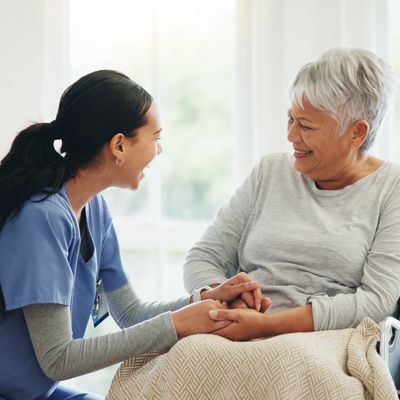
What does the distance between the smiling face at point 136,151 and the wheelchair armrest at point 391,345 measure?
27.0 inches

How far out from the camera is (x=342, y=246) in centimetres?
205

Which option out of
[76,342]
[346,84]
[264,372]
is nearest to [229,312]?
[264,372]

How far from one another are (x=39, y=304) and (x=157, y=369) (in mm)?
292

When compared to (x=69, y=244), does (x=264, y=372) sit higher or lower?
lower

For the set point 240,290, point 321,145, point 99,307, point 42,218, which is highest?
point 321,145

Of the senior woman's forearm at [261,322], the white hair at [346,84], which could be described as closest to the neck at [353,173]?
the white hair at [346,84]

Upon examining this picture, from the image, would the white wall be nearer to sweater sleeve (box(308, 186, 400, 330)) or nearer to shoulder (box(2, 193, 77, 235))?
shoulder (box(2, 193, 77, 235))

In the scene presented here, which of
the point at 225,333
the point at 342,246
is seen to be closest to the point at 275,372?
the point at 225,333

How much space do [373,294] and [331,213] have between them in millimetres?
262

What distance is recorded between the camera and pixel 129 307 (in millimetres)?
2166

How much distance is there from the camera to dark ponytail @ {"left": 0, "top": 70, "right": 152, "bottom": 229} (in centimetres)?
183

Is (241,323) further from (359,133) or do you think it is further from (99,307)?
(359,133)

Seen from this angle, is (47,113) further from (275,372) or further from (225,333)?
(275,372)

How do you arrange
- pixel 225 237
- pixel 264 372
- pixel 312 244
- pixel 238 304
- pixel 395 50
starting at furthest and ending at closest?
pixel 395 50 < pixel 225 237 < pixel 312 244 < pixel 238 304 < pixel 264 372
